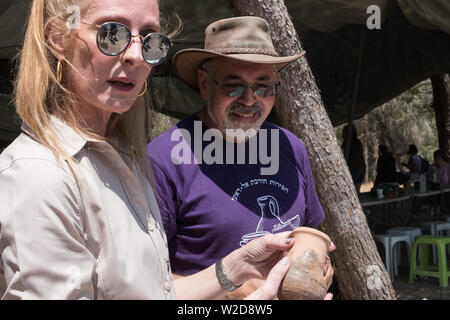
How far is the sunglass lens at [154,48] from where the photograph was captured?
1.31 metres

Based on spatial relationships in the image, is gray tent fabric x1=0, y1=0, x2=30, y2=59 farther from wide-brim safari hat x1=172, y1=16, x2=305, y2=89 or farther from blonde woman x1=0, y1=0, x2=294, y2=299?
blonde woman x1=0, y1=0, x2=294, y2=299

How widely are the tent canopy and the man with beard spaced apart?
257cm

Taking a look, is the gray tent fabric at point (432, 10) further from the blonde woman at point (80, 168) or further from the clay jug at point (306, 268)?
the blonde woman at point (80, 168)

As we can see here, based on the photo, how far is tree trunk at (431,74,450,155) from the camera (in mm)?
12062

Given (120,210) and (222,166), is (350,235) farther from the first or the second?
(120,210)

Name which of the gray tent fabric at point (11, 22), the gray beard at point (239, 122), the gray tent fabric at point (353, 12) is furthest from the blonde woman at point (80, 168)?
the gray tent fabric at point (353, 12)

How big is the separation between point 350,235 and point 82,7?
2911 mm

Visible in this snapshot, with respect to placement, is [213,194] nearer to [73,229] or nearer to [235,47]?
[235,47]

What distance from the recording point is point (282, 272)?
1667 millimetres

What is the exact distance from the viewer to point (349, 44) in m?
7.09

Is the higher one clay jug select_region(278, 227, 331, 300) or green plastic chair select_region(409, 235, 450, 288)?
clay jug select_region(278, 227, 331, 300)

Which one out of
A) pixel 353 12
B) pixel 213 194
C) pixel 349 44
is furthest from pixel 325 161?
pixel 349 44

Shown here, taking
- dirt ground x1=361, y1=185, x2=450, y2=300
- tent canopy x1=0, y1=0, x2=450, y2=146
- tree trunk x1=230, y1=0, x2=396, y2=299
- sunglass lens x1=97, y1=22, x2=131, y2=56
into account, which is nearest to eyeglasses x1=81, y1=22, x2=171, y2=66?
sunglass lens x1=97, y1=22, x2=131, y2=56

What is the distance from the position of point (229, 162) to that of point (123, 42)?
3.33 ft
